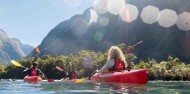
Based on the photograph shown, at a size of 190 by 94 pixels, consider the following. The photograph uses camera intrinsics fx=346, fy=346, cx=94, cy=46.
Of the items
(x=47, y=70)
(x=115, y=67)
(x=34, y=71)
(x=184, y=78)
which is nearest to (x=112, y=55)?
(x=115, y=67)

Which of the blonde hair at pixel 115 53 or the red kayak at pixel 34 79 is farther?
the red kayak at pixel 34 79

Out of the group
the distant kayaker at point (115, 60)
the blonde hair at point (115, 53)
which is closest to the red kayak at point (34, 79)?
the distant kayaker at point (115, 60)

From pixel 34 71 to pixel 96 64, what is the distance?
7989 cm

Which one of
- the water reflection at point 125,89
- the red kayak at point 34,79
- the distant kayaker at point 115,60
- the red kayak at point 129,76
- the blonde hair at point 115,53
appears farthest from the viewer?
the red kayak at point 34,79

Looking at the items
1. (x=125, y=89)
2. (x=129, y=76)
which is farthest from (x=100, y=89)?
(x=129, y=76)

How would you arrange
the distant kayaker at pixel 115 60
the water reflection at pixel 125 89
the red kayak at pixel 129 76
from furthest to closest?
the red kayak at pixel 129 76
the distant kayaker at pixel 115 60
the water reflection at pixel 125 89

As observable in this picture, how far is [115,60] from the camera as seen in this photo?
20109 mm

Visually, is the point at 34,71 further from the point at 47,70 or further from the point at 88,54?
the point at 47,70

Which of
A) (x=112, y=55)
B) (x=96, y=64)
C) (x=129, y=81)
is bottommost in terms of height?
(x=129, y=81)

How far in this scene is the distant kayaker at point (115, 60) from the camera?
1936 centimetres

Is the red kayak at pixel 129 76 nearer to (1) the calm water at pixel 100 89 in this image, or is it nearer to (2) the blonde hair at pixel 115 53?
(1) the calm water at pixel 100 89

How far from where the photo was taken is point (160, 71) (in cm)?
8375

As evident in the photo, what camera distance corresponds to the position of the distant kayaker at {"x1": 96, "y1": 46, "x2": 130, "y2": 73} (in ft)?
63.5

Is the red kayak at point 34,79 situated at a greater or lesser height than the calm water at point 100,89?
greater
